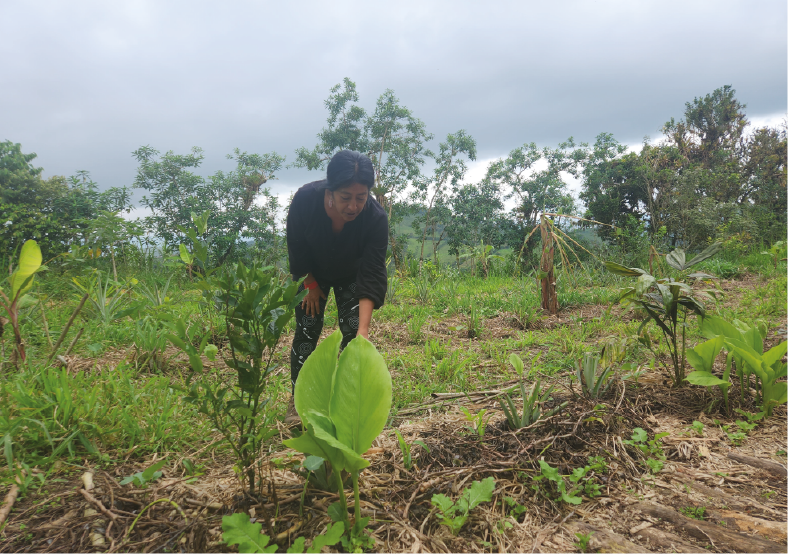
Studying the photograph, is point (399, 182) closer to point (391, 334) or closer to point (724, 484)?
point (391, 334)

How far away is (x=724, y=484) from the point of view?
123 cm

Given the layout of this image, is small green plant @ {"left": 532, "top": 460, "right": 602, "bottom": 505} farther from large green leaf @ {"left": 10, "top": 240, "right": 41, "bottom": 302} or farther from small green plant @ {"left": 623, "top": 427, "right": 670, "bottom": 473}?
large green leaf @ {"left": 10, "top": 240, "right": 41, "bottom": 302}

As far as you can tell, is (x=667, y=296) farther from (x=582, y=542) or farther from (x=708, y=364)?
(x=582, y=542)

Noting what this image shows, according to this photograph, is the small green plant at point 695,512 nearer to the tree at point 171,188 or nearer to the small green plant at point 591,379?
the small green plant at point 591,379

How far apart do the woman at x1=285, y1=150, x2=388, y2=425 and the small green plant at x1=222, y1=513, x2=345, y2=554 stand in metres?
1.15

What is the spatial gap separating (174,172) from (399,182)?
6177 millimetres

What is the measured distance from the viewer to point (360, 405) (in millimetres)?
991

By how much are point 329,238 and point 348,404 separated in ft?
4.75

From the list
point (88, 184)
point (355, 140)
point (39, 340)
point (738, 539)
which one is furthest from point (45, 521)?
point (355, 140)

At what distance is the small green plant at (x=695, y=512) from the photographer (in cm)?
108

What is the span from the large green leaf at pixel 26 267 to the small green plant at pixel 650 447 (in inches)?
100

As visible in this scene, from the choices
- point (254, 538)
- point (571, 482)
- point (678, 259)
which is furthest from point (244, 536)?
point (678, 259)

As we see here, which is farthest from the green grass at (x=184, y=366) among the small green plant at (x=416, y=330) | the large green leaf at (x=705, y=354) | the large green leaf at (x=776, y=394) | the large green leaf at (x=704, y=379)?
the large green leaf at (x=776, y=394)

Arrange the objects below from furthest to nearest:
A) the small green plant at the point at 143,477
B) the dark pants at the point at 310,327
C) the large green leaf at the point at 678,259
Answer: the dark pants at the point at 310,327
the large green leaf at the point at 678,259
the small green plant at the point at 143,477
